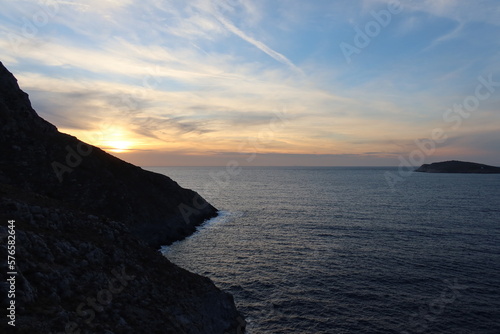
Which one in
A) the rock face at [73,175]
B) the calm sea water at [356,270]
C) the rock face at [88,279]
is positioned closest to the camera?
the rock face at [88,279]

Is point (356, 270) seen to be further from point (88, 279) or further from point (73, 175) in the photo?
point (73, 175)

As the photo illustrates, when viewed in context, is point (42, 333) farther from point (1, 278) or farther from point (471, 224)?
point (471, 224)

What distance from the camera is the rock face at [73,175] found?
5544cm

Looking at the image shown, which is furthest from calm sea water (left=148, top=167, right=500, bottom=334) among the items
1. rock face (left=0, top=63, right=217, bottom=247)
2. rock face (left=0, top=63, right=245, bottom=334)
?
rock face (left=0, top=63, right=217, bottom=247)

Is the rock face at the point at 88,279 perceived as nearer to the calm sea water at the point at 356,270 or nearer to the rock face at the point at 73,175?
the rock face at the point at 73,175

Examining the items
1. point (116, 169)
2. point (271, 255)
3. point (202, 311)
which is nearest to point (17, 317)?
point (202, 311)

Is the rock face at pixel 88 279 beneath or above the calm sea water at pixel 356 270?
above

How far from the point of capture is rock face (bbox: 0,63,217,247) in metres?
55.4

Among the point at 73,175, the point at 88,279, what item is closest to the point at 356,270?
the point at 88,279

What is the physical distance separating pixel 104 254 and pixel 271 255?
33.2 meters

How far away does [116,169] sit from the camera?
75062 millimetres

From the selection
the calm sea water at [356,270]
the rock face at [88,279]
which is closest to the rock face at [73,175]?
the rock face at [88,279]

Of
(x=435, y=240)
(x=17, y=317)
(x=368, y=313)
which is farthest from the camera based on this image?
(x=435, y=240)

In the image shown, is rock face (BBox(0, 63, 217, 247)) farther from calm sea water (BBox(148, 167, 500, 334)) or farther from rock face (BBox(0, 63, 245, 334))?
calm sea water (BBox(148, 167, 500, 334))
